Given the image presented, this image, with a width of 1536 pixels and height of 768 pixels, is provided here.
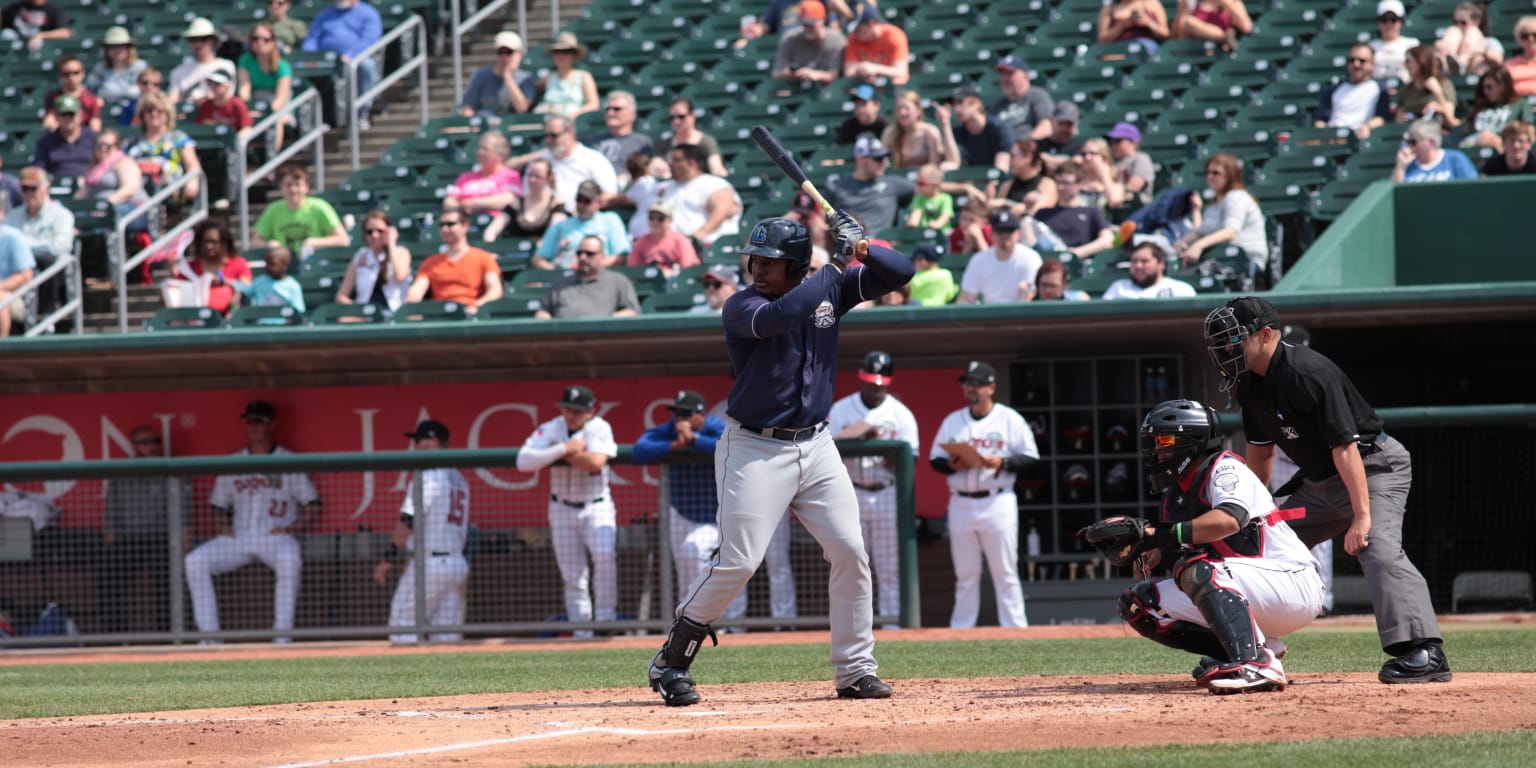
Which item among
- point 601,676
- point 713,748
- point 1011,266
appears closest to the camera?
point 713,748

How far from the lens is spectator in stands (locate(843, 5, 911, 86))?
15.1m

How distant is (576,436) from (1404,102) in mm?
6474

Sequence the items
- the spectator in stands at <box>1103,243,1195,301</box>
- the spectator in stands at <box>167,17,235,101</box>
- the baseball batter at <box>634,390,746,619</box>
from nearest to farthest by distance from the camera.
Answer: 1. the baseball batter at <box>634,390,746,619</box>
2. the spectator in stands at <box>1103,243,1195,301</box>
3. the spectator in stands at <box>167,17,235,101</box>

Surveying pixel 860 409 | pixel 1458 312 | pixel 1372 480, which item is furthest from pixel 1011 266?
pixel 1372 480

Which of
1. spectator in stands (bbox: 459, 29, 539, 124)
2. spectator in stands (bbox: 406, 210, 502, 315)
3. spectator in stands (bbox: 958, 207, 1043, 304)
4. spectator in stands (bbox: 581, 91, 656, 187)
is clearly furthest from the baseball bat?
spectator in stands (bbox: 459, 29, 539, 124)

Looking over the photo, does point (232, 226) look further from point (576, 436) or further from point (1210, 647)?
point (1210, 647)

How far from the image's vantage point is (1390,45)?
45.8 feet

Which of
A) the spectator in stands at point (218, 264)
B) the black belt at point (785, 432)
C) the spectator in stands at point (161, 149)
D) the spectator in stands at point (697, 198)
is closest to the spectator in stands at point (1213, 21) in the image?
the spectator in stands at point (697, 198)

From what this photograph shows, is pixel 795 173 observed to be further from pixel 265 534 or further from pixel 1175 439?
pixel 265 534

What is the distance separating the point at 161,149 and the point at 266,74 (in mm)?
1556

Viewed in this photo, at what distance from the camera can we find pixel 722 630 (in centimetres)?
1117

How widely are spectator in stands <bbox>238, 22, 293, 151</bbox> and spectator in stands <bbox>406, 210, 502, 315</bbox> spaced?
11.6 ft

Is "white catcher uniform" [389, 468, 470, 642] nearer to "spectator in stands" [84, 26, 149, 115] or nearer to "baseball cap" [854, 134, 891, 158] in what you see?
"baseball cap" [854, 134, 891, 158]

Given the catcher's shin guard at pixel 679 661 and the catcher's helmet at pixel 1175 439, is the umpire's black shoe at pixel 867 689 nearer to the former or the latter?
the catcher's shin guard at pixel 679 661
